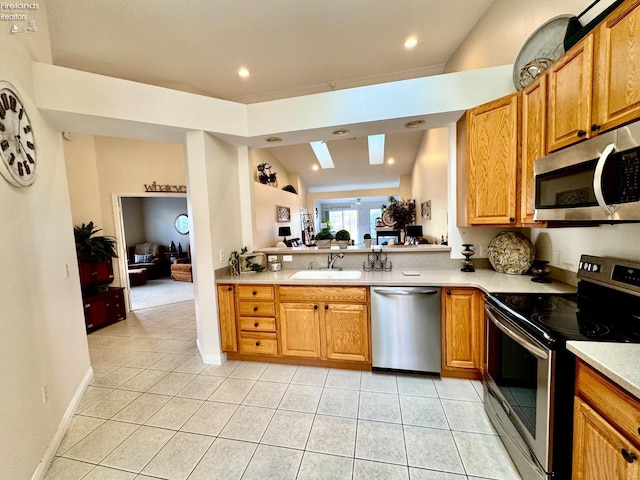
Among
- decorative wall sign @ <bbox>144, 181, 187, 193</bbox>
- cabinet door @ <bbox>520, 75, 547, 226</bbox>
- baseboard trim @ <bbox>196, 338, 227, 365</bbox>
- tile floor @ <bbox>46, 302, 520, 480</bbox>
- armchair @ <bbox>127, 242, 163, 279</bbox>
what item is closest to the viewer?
tile floor @ <bbox>46, 302, 520, 480</bbox>

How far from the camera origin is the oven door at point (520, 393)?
3.82ft

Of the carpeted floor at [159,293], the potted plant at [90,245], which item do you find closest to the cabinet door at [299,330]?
the potted plant at [90,245]

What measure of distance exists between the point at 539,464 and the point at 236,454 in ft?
5.43

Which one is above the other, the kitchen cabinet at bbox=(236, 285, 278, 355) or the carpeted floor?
the kitchen cabinet at bbox=(236, 285, 278, 355)

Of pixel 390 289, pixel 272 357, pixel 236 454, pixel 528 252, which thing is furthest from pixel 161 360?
pixel 528 252

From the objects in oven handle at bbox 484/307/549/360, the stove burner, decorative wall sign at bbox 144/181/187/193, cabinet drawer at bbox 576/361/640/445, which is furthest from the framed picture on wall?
cabinet drawer at bbox 576/361/640/445

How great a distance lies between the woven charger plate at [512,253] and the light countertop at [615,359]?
138cm

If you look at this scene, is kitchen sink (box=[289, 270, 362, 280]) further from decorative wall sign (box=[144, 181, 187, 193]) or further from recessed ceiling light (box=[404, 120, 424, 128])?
decorative wall sign (box=[144, 181, 187, 193])

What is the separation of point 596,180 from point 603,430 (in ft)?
3.17

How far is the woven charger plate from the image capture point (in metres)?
2.25

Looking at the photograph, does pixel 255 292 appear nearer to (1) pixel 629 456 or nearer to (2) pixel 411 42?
(1) pixel 629 456

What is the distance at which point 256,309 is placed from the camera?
2.62 metres

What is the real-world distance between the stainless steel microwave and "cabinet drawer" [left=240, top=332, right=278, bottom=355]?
2.44 m

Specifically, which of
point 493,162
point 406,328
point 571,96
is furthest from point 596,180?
point 406,328
